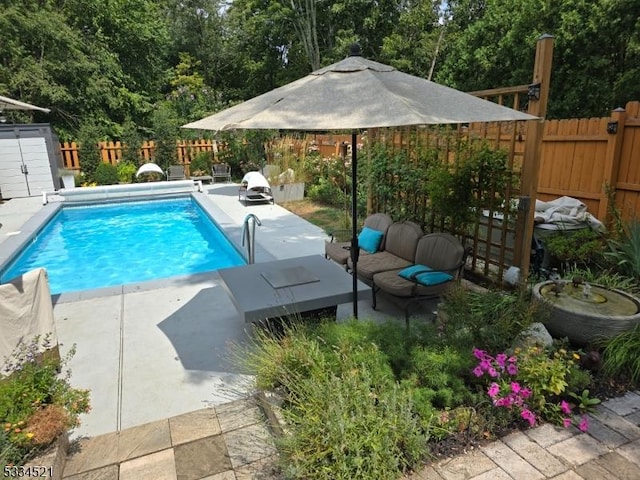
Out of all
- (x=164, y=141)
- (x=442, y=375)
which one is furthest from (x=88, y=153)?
(x=442, y=375)

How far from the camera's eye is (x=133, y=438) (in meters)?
2.50

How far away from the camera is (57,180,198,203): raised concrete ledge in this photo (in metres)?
11.0

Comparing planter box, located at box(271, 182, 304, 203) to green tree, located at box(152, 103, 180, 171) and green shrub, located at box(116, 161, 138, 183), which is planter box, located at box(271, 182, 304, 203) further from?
green shrub, located at box(116, 161, 138, 183)

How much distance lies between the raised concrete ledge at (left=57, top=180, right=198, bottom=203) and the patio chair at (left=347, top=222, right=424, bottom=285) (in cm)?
881

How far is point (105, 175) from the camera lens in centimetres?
1279

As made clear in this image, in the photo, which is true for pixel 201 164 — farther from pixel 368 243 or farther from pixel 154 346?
pixel 154 346

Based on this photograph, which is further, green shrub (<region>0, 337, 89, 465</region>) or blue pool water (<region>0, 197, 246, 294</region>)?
blue pool water (<region>0, 197, 246, 294</region>)

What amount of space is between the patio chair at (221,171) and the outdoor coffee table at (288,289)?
10221 mm

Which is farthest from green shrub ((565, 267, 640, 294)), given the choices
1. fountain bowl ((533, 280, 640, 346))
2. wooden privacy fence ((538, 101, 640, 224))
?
wooden privacy fence ((538, 101, 640, 224))

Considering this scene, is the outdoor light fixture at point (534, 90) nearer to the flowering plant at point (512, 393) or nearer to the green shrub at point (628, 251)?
the green shrub at point (628, 251)

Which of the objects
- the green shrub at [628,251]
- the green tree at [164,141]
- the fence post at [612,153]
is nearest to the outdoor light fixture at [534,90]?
the green shrub at [628,251]

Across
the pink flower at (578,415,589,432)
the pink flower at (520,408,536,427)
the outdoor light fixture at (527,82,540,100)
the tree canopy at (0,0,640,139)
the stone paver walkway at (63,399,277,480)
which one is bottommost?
the stone paver walkway at (63,399,277,480)

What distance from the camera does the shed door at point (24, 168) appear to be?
11297mm

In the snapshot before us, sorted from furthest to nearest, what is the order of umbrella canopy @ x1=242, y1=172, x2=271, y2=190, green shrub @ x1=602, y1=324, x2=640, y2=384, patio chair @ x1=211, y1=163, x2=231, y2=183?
patio chair @ x1=211, y1=163, x2=231, y2=183, umbrella canopy @ x1=242, y1=172, x2=271, y2=190, green shrub @ x1=602, y1=324, x2=640, y2=384
